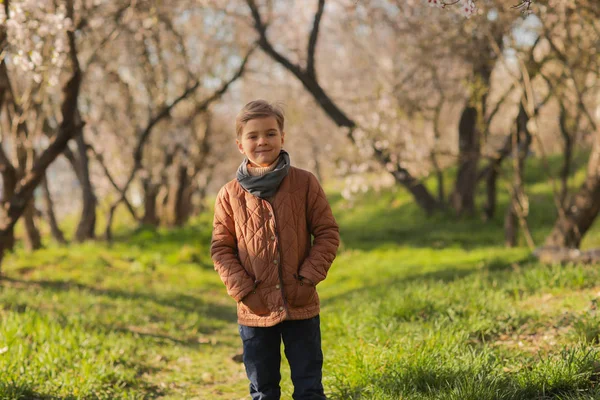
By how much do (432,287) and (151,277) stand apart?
542 centimetres

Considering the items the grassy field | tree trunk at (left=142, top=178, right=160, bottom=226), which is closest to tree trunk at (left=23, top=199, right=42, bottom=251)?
the grassy field

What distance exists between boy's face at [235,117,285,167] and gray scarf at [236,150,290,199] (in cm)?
9

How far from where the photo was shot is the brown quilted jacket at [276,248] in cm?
339

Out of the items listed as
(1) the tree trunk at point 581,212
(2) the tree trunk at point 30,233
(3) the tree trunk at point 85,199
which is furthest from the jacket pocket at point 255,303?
(3) the tree trunk at point 85,199

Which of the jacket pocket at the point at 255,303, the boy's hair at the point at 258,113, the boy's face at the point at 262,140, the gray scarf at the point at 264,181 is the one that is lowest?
the jacket pocket at the point at 255,303

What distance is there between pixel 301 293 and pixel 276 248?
29cm

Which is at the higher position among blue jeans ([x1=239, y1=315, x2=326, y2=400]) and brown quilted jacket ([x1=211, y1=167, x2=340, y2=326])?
brown quilted jacket ([x1=211, y1=167, x2=340, y2=326])

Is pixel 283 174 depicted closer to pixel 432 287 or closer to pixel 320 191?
pixel 320 191

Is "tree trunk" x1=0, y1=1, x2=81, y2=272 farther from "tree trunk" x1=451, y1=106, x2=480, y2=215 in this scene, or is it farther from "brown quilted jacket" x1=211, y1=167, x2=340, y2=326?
"tree trunk" x1=451, y1=106, x2=480, y2=215

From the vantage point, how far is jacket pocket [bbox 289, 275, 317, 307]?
3391mm

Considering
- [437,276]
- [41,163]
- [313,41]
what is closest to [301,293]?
[437,276]

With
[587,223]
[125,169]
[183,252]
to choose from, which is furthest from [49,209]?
[587,223]

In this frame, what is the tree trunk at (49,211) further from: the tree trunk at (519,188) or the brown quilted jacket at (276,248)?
the brown quilted jacket at (276,248)

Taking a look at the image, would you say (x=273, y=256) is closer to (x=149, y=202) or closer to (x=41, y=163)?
(x=41, y=163)
